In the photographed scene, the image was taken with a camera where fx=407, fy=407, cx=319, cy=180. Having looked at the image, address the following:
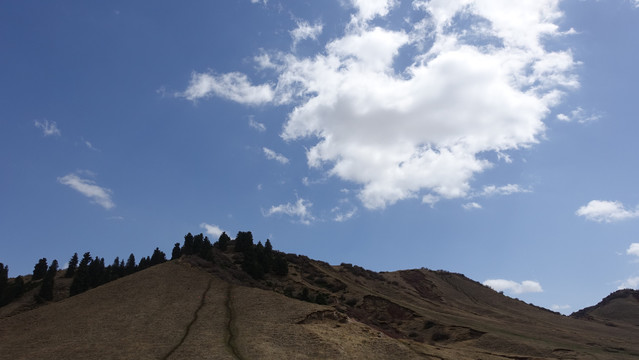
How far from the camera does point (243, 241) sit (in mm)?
115625

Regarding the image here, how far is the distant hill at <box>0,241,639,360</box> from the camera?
41156 mm

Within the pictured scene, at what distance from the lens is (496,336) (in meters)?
64.6

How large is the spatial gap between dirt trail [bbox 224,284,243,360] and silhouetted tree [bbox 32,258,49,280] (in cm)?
8387

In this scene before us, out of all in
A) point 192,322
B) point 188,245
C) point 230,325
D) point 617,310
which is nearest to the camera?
point 230,325

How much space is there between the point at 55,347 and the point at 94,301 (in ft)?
56.8

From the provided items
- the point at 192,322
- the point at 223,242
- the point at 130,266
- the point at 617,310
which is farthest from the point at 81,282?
the point at 617,310

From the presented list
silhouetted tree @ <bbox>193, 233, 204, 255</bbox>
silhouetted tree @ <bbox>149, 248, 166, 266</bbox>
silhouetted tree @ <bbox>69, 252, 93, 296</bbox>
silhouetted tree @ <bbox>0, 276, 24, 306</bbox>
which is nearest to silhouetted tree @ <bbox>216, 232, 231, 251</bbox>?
silhouetted tree @ <bbox>193, 233, 204, 255</bbox>

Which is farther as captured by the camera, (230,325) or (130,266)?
(130,266)

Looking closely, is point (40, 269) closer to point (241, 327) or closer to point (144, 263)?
point (144, 263)

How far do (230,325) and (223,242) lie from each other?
7772 cm

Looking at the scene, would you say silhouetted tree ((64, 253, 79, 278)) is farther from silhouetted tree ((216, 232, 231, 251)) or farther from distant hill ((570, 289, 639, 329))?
distant hill ((570, 289, 639, 329))

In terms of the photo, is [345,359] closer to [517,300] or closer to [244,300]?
→ [244,300]

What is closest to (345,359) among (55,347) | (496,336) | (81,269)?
(55,347)

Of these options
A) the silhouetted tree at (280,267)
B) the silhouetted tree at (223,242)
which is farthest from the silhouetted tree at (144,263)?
the silhouetted tree at (280,267)
